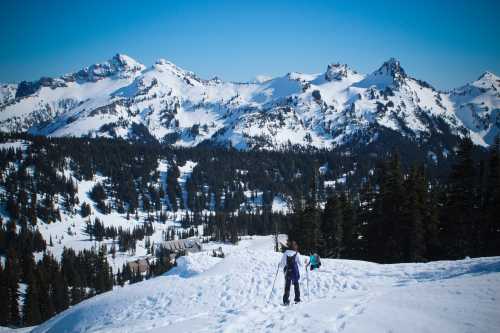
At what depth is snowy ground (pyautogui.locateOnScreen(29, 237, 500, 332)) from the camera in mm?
10258

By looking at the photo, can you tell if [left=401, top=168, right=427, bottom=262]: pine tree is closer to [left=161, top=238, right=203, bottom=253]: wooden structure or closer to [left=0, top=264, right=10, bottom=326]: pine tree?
[left=0, top=264, right=10, bottom=326]: pine tree

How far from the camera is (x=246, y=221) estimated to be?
18675 cm

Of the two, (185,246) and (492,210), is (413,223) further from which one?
(185,246)

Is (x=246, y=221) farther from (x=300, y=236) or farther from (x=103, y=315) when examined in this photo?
(x=103, y=315)

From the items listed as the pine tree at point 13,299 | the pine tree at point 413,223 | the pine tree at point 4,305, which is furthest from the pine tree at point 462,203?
the pine tree at point 13,299

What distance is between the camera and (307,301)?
583 inches

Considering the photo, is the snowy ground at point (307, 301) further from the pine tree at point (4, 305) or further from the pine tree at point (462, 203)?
the pine tree at point (4, 305)

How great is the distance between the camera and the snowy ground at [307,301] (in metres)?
10.3

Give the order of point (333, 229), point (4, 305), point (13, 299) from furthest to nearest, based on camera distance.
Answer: point (13, 299), point (4, 305), point (333, 229)

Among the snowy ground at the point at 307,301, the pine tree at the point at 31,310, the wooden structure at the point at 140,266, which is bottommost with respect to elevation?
the wooden structure at the point at 140,266

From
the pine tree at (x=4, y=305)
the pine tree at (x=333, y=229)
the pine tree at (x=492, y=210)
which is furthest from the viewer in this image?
the pine tree at (x=4, y=305)

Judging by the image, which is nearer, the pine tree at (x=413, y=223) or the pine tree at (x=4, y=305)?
the pine tree at (x=413, y=223)

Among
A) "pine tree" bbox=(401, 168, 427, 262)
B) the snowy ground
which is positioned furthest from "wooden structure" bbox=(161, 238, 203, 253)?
"pine tree" bbox=(401, 168, 427, 262)

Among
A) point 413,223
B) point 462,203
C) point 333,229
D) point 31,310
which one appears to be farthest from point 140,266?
point 462,203
